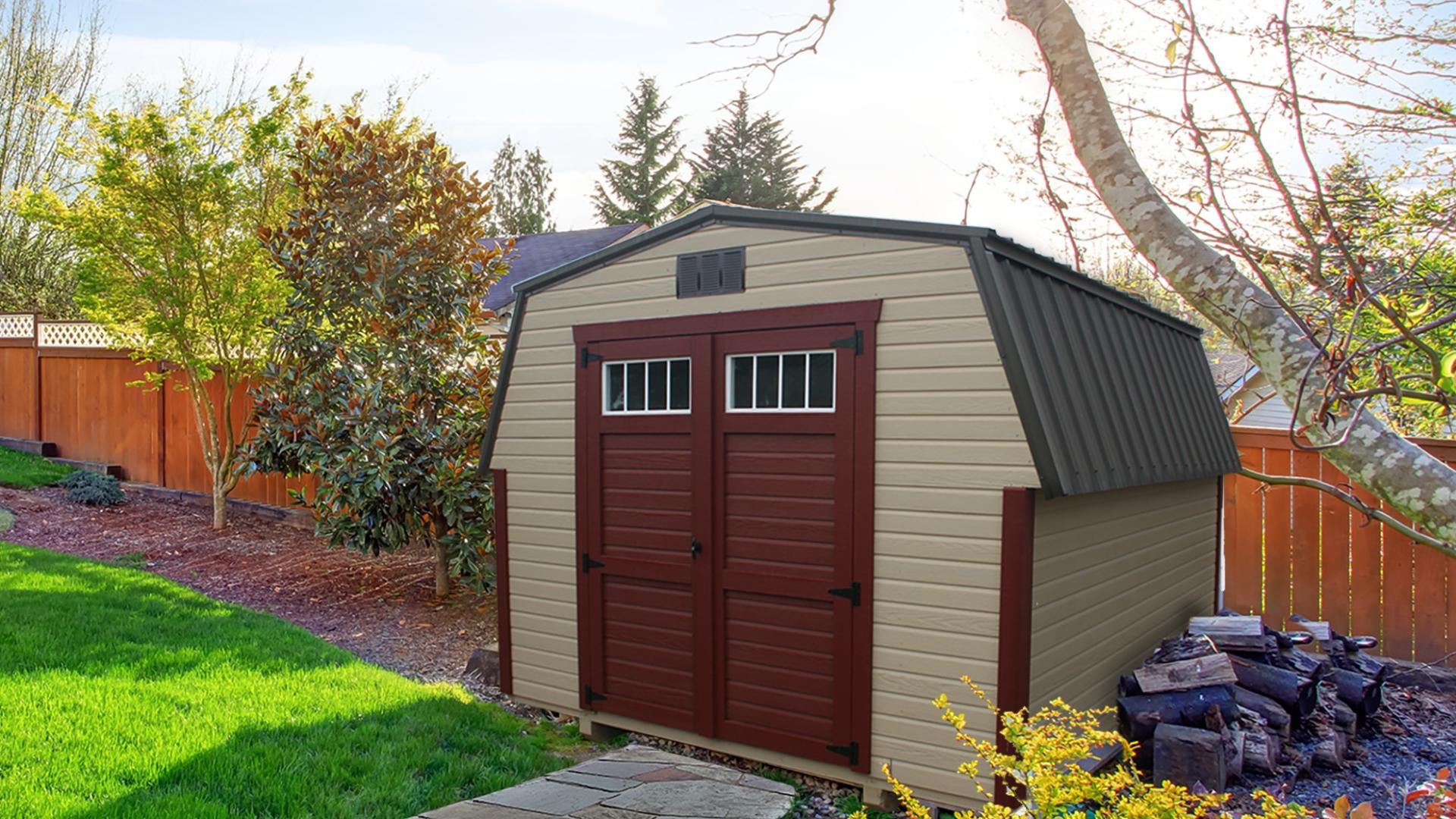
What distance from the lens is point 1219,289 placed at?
9.07 ft

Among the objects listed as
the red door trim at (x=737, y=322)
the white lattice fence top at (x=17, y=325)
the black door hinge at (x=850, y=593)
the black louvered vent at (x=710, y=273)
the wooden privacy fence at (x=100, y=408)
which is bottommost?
the black door hinge at (x=850, y=593)

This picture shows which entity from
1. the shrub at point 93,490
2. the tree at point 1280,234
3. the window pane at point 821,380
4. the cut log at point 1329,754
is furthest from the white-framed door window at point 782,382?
the shrub at point 93,490

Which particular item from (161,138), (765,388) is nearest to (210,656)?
(765,388)

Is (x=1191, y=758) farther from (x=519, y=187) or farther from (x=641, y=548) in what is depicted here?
(x=519, y=187)

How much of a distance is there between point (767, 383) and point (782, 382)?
3.3 inches

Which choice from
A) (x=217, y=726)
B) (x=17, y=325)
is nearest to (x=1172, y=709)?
(x=217, y=726)

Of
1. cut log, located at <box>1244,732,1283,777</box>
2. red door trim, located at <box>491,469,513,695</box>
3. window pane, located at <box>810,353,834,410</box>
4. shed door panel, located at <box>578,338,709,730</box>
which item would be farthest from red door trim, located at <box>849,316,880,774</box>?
red door trim, located at <box>491,469,513,695</box>

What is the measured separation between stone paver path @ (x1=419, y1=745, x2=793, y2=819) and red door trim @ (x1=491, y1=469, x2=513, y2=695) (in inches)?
44.0

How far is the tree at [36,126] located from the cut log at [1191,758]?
714 inches

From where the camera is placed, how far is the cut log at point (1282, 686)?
189 inches

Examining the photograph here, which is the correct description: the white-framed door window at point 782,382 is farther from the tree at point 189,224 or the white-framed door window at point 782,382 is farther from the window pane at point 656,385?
the tree at point 189,224

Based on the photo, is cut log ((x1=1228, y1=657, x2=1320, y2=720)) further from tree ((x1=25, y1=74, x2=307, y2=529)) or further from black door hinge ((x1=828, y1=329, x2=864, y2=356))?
tree ((x1=25, y1=74, x2=307, y2=529))

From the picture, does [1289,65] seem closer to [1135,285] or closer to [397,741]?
[397,741]

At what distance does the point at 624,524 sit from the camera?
496 centimetres
